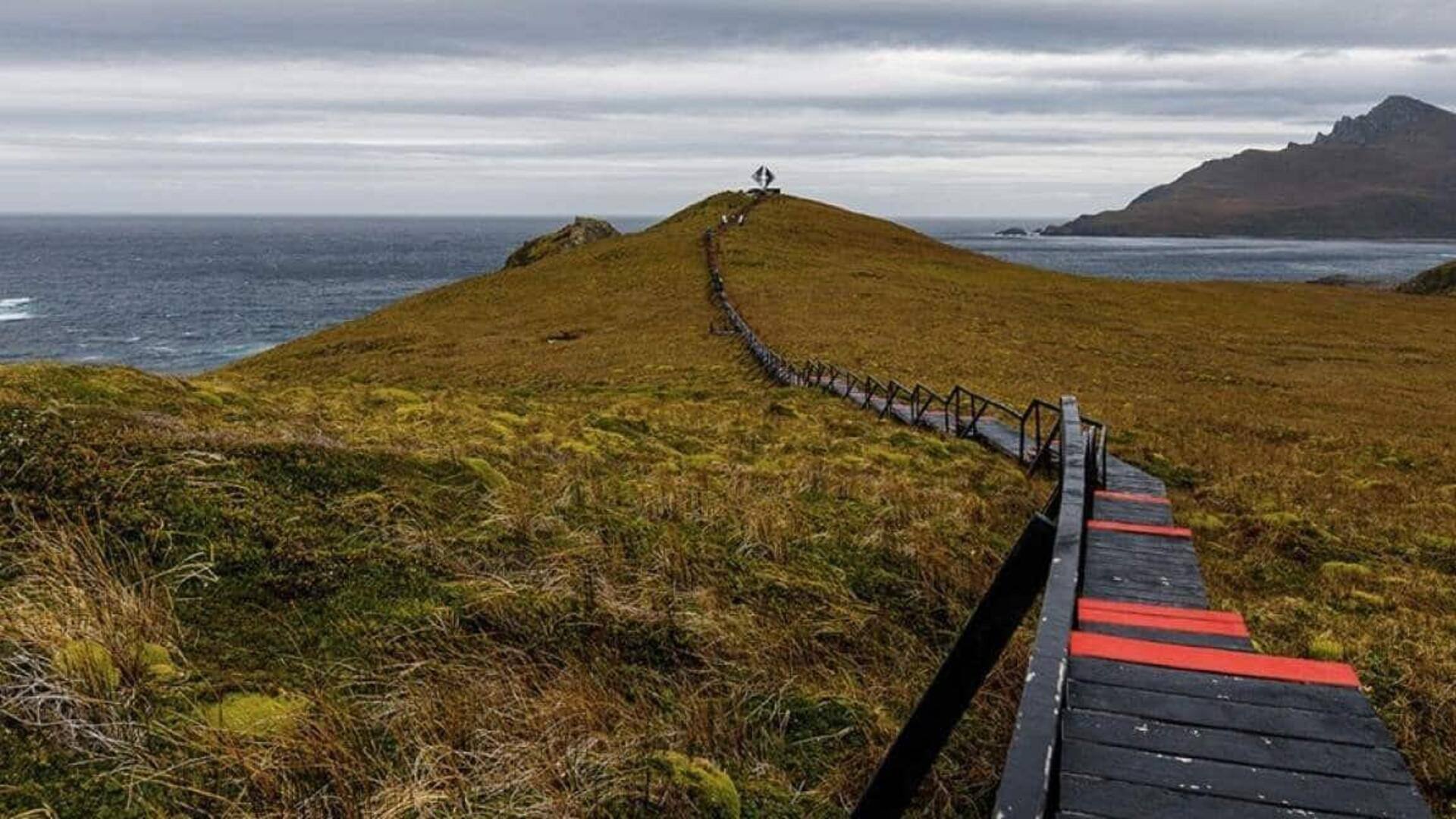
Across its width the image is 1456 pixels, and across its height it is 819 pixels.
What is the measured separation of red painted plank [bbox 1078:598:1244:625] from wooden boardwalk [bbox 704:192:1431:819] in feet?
0.06

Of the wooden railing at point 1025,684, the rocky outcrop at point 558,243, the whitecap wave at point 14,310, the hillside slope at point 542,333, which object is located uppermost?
the rocky outcrop at point 558,243

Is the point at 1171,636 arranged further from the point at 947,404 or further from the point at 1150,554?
the point at 947,404

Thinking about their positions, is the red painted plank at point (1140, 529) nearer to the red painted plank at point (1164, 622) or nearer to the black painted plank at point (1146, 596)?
the black painted plank at point (1146, 596)

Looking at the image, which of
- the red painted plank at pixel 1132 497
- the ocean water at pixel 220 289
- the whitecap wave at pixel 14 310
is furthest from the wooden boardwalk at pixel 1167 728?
the whitecap wave at pixel 14 310

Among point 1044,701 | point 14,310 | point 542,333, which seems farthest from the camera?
point 14,310

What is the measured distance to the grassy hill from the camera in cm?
425

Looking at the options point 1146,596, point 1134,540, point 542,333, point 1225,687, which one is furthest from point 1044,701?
point 542,333

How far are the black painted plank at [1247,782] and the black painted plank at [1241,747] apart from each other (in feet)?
0.17

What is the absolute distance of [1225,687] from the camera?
472 cm

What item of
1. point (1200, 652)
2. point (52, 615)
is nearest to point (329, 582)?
point (52, 615)

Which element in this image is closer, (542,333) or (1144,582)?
(1144,582)

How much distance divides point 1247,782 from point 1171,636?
180 centimetres

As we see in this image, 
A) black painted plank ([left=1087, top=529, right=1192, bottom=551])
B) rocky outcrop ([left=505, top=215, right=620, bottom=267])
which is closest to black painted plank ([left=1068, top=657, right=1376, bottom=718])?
black painted plank ([left=1087, top=529, right=1192, bottom=551])

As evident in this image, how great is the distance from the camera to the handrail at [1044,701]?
318 cm
